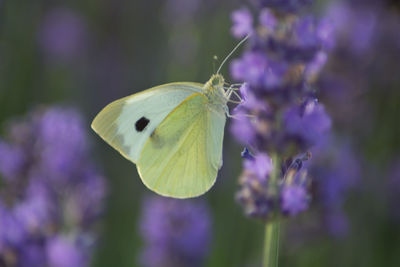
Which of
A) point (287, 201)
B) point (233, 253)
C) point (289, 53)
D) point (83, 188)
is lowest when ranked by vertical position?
point (233, 253)

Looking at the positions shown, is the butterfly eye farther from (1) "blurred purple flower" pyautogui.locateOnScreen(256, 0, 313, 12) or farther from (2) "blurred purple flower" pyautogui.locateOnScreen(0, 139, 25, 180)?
(2) "blurred purple flower" pyautogui.locateOnScreen(0, 139, 25, 180)

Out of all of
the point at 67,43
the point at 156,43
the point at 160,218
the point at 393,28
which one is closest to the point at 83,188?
the point at 160,218

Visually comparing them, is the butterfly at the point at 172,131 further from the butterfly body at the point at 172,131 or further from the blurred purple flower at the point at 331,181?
the blurred purple flower at the point at 331,181

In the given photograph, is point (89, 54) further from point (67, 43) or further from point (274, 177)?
point (274, 177)

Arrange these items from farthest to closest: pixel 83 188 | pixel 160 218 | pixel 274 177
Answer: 1. pixel 160 218
2. pixel 83 188
3. pixel 274 177

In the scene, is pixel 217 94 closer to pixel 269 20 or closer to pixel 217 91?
pixel 217 91

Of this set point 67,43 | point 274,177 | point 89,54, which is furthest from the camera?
point 89,54

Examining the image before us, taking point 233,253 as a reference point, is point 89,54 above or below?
above

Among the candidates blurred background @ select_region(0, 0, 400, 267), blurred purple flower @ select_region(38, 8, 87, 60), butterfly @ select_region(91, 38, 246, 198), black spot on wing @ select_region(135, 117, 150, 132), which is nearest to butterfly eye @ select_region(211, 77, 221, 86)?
butterfly @ select_region(91, 38, 246, 198)
